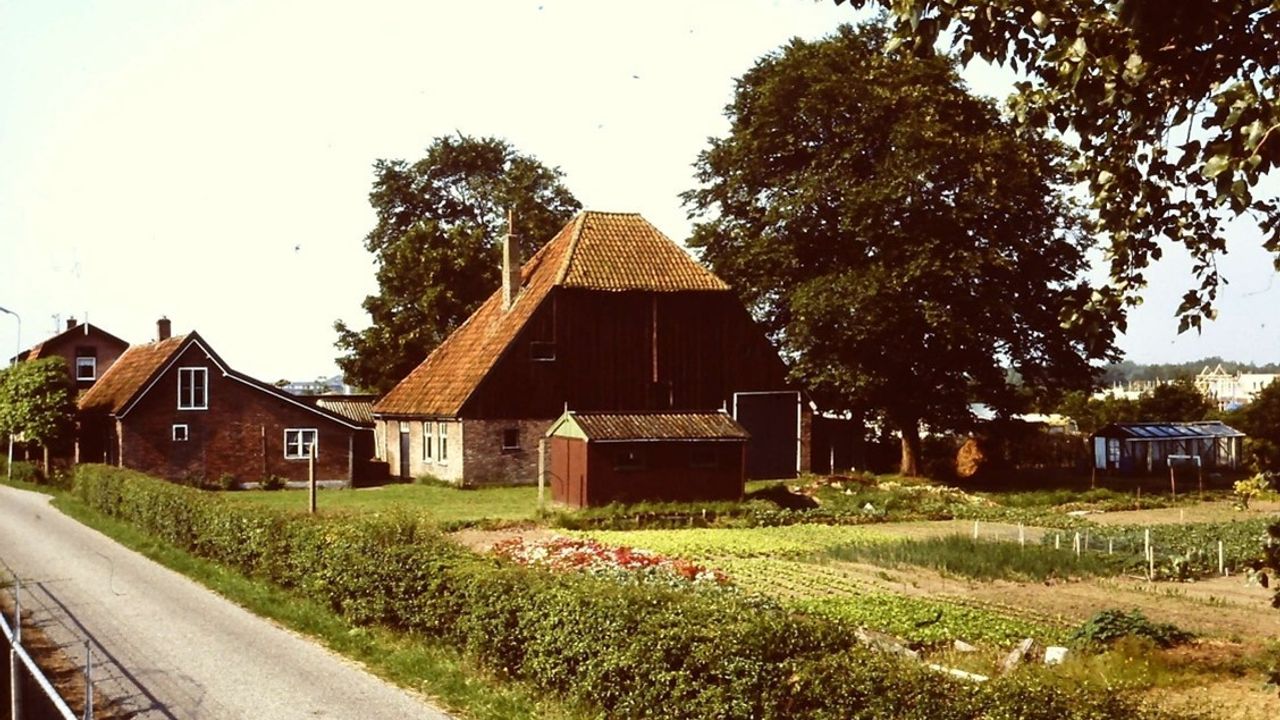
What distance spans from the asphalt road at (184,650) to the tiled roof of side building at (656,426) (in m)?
14.7

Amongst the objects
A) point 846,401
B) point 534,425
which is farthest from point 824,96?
point 534,425

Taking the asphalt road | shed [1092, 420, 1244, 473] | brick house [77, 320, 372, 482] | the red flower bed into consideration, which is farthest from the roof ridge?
shed [1092, 420, 1244, 473]

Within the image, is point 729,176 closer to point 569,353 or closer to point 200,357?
point 569,353

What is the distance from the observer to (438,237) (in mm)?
62531

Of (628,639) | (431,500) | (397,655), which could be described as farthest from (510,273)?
(628,639)

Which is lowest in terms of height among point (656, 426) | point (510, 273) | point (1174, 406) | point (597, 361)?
point (656, 426)

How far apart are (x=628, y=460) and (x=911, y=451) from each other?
56.5 ft

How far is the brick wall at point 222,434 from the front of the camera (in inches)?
1992

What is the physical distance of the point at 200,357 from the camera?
51.3 metres

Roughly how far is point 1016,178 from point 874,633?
3073cm

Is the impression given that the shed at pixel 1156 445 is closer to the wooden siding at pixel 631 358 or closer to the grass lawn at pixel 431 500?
the wooden siding at pixel 631 358

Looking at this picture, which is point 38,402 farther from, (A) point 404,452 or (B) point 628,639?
(B) point 628,639

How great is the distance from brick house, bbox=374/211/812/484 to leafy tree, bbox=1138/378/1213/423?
3326cm

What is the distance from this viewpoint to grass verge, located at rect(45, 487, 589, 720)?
15570 mm
